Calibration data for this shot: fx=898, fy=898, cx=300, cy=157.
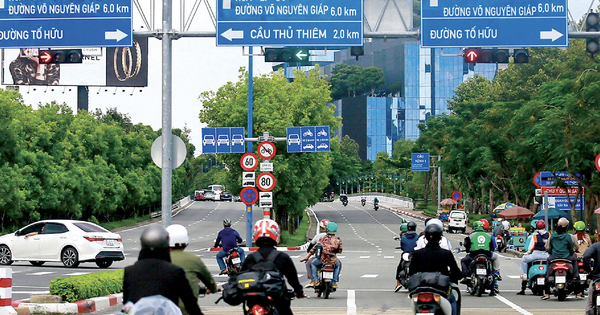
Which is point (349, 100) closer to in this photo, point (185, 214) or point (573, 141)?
point (185, 214)

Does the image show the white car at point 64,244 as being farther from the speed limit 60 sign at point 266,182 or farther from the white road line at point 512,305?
the white road line at point 512,305

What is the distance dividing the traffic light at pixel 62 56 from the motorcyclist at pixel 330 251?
269 inches

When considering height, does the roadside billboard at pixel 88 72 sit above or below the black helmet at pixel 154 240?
above

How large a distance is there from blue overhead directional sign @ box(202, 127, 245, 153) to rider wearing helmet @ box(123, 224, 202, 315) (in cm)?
3183

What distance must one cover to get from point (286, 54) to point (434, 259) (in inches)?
426

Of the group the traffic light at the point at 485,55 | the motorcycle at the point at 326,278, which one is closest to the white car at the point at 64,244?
the motorcycle at the point at 326,278

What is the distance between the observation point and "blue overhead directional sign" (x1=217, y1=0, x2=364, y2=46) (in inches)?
784

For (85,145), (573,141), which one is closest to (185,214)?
(85,145)

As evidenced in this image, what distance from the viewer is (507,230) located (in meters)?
48.1

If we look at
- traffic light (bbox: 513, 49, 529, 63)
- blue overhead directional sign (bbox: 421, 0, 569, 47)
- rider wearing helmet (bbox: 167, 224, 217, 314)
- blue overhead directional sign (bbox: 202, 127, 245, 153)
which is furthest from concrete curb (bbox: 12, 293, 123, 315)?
blue overhead directional sign (bbox: 202, 127, 245, 153)

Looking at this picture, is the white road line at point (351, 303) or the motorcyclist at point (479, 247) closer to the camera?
the white road line at point (351, 303)

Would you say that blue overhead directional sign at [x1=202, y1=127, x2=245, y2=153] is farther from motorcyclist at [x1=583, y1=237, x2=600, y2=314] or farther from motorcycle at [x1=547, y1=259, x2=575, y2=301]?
motorcyclist at [x1=583, y1=237, x2=600, y2=314]

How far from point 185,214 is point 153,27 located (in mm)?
70249

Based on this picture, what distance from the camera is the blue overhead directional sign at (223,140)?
A: 127 feet
